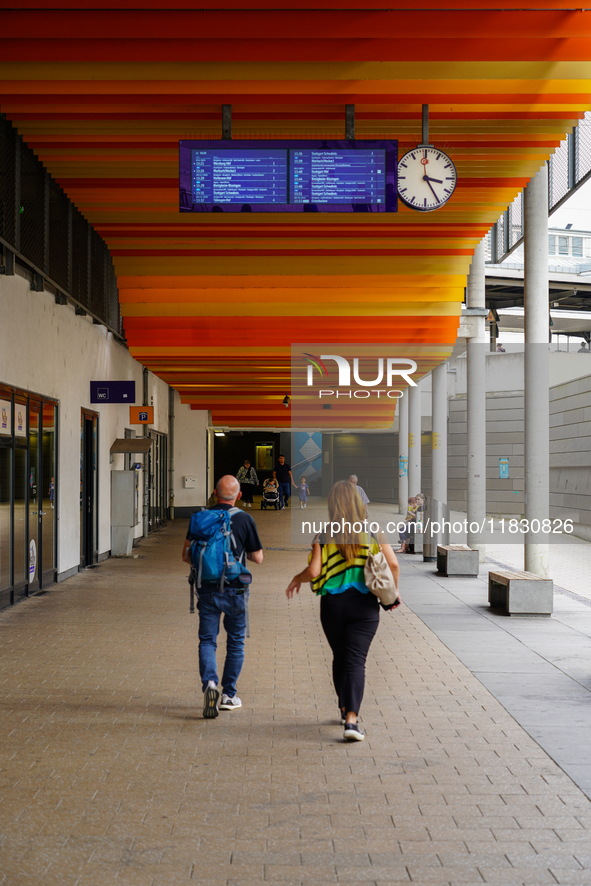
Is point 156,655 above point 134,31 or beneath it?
beneath

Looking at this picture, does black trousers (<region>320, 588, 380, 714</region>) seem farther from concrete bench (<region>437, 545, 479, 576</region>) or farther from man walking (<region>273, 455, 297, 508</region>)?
man walking (<region>273, 455, 297, 508</region>)

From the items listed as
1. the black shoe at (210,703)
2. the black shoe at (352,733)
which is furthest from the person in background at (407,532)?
the black shoe at (352,733)

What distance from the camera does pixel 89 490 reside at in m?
13.4

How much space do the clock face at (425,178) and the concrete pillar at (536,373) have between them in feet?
11.9

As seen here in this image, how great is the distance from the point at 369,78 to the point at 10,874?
5769 mm

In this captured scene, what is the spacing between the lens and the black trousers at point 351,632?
16.2 feet

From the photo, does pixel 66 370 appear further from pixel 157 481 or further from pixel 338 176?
pixel 157 481

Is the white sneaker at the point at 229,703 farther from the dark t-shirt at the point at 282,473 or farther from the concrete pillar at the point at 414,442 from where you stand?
the dark t-shirt at the point at 282,473

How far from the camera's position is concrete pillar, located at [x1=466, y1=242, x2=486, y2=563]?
1326cm

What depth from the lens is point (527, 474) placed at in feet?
33.3

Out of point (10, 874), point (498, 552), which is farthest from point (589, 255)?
point (10, 874)

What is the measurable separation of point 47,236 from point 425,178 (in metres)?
4.44

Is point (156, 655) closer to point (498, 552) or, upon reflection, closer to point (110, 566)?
point (110, 566)

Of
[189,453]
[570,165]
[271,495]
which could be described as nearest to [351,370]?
[570,165]
